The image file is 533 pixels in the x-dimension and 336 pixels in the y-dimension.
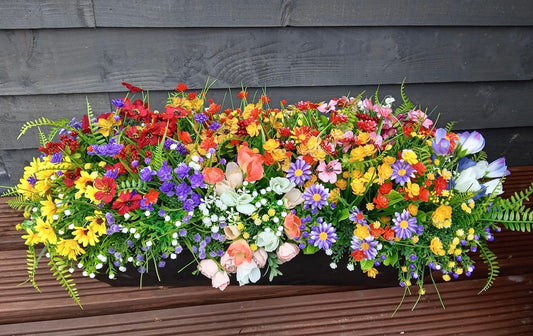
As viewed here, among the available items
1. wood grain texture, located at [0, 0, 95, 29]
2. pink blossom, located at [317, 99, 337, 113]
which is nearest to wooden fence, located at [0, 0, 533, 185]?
wood grain texture, located at [0, 0, 95, 29]

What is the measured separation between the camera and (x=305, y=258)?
802mm

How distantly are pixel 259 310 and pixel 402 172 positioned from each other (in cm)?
37

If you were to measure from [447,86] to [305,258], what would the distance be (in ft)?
2.80

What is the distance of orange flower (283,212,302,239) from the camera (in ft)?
2.36

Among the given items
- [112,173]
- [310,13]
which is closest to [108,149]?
[112,173]

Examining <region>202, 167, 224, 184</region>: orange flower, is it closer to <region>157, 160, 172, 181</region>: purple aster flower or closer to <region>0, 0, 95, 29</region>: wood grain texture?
<region>157, 160, 172, 181</region>: purple aster flower

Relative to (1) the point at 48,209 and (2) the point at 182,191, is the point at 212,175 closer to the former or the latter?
(2) the point at 182,191

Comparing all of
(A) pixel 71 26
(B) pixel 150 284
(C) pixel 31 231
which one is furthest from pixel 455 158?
(A) pixel 71 26

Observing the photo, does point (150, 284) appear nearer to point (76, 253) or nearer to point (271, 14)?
point (76, 253)

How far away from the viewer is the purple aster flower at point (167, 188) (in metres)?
0.72

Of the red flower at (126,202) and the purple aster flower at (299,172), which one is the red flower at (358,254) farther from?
the red flower at (126,202)

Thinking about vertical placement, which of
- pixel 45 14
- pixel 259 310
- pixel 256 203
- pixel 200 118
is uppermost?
pixel 45 14

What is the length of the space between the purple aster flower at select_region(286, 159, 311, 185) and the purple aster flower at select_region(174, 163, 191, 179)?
0.58 feet

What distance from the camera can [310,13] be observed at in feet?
3.81
